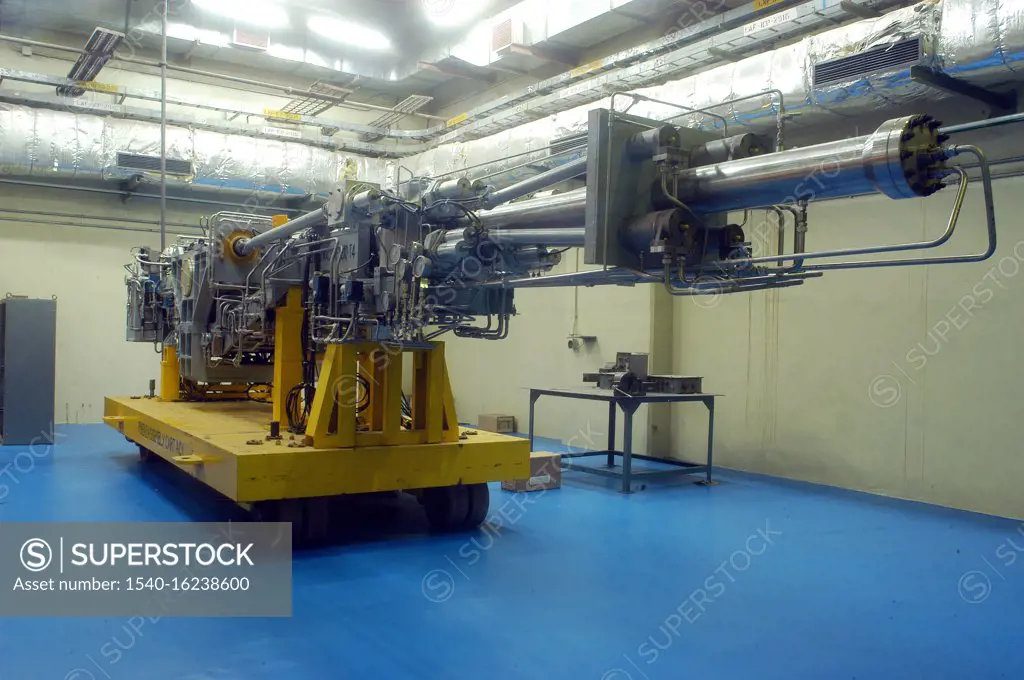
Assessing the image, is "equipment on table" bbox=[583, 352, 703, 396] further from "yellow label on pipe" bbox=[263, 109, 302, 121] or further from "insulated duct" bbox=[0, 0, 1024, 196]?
"yellow label on pipe" bbox=[263, 109, 302, 121]

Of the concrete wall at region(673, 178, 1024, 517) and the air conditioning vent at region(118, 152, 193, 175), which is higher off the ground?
the air conditioning vent at region(118, 152, 193, 175)

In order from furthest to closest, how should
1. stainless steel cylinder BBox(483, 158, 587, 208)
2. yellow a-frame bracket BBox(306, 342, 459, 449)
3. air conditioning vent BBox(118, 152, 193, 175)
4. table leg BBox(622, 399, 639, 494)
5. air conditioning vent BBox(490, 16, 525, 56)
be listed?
air conditioning vent BBox(118, 152, 193, 175)
air conditioning vent BBox(490, 16, 525, 56)
table leg BBox(622, 399, 639, 494)
yellow a-frame bracket BBox(306, 342, 459, 449)
stainless steel cylinder BBox(483, 158, 587, 208)

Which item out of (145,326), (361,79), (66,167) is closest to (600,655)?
(145,326)

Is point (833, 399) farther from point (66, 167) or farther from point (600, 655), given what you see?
point (66, 167)

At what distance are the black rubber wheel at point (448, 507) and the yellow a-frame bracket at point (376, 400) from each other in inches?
13.8

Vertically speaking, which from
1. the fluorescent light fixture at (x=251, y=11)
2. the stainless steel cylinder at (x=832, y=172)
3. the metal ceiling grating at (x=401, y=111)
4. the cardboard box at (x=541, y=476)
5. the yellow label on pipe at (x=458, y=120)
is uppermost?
the fluorescent light fixture at (x=251, y=11)

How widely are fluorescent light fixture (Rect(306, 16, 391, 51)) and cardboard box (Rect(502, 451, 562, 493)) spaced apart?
5.74 m

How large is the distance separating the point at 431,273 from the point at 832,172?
7.67 ft

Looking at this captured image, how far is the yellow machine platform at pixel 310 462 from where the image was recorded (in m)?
4.58

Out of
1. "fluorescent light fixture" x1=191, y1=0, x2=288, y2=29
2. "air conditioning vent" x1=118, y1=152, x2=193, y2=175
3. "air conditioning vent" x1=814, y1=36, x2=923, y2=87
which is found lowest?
"air conditioning vent" x1=118, y1=152, x2=193, y2=175

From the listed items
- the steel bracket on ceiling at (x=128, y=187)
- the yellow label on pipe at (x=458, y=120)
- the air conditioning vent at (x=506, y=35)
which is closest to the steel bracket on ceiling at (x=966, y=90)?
the air conditioning vent at (x=506, y=35)

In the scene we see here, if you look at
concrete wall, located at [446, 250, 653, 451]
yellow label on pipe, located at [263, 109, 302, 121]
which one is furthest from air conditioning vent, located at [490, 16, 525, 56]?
yellow label on pipe, located at [263, 109, 302, 121]

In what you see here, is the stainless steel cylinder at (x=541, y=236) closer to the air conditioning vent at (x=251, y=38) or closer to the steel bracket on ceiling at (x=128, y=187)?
the air conditioning vent at (x=251, y=38)

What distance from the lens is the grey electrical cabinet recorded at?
852 cm
